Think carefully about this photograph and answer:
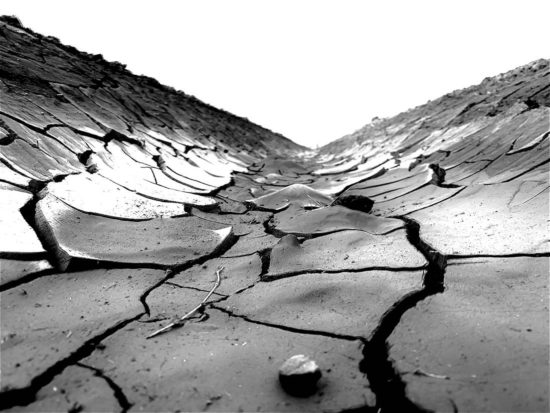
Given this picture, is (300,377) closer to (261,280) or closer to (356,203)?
(261,280)

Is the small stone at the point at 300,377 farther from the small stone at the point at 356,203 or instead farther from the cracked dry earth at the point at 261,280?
the small stone at the point at 356,203

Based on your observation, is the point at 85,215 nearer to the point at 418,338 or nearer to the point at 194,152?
the point at 418,338

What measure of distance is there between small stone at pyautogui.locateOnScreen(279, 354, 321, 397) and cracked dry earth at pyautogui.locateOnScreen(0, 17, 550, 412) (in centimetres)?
2

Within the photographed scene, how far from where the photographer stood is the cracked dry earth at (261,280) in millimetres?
877

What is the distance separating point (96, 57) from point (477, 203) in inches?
249

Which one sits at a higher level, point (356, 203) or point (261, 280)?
point (356, 203)

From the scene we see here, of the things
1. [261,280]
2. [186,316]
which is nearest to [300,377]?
[186,316]

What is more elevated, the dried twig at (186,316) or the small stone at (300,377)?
the dried twig at (186,316)

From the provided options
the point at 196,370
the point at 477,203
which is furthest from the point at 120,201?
the point at 477,203

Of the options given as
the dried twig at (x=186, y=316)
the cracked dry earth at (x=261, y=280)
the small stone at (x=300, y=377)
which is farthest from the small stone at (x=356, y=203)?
the small stone at (x=300, y=377)

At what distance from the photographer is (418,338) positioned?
1010mm

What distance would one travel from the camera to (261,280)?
1496 millimetres

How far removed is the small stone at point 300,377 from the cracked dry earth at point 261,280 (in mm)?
23

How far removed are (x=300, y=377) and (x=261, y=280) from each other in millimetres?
644
